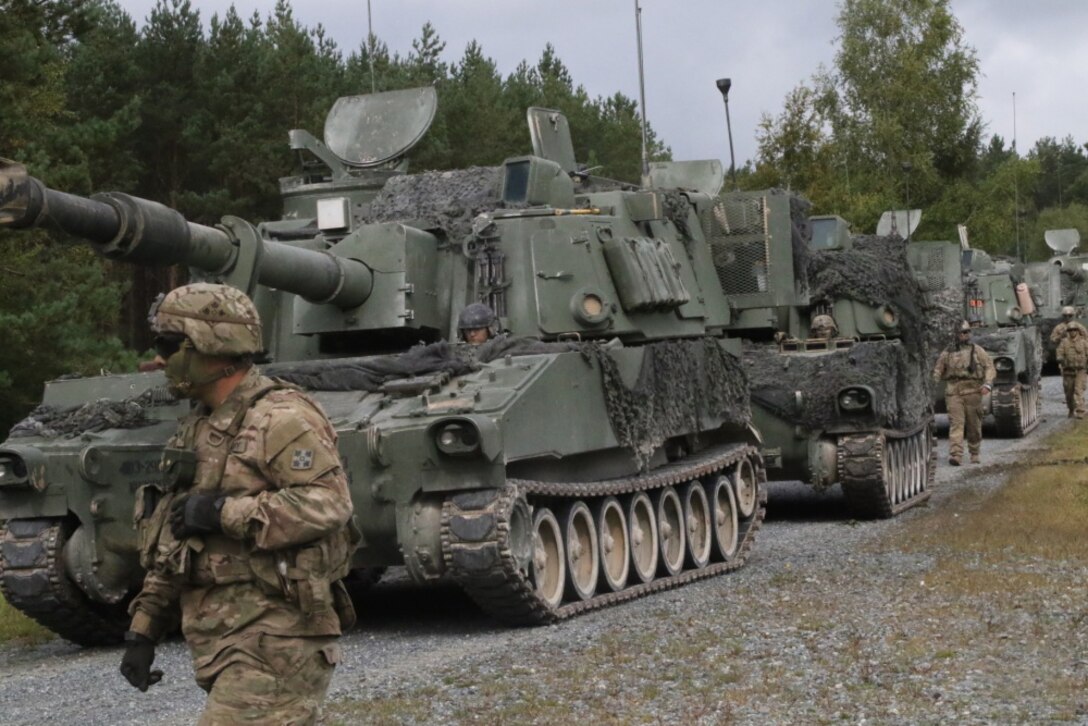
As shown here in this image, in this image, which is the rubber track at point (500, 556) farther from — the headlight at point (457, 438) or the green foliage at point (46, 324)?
the green foliage at point (46, 324)

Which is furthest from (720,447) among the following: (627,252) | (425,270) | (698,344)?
(425,270)

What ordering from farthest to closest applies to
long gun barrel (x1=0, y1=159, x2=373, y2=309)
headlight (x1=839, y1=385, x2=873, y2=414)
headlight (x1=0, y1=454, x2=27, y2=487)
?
1. headlight (x1=839, y1=385, x2=873, y2=414)
2. headlight (x1=0, y1=454, x2=27, y2=487)
3. long gun barrel (x1=0, y1=159, x2=373, y2=309)

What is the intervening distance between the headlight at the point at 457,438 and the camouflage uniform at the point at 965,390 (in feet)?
41.4

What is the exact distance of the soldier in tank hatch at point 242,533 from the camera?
16.5ft

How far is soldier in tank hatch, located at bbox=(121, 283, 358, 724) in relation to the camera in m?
5.02

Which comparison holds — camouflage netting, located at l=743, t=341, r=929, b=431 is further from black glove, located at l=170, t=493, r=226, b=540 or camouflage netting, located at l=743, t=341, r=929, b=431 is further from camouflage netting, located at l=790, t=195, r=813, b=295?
black glove, located at l=170, t=493, r=226, b=540

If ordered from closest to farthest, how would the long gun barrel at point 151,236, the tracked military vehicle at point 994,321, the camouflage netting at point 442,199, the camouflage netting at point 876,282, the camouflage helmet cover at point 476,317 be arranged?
the long gun barrel at point 151,236 < the camouflage helmet cover at point 476,317 < the camouflage netting at point 442,199 < the camouflage netting at point 876,282 < the tracked military vehicle at point 994,321

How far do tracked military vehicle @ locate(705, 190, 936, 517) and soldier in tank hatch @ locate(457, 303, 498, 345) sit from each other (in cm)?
424

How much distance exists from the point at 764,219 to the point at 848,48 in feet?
85.1

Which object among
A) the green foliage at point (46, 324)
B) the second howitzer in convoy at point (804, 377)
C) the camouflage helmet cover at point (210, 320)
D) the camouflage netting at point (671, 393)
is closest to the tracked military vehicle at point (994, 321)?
the second howitzer in convoy at point (804, 377)

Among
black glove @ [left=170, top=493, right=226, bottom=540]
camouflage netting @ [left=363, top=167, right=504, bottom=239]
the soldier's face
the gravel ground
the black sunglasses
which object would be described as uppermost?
camouflage netting @ [left=363, top=167, right=504, bottom=239]

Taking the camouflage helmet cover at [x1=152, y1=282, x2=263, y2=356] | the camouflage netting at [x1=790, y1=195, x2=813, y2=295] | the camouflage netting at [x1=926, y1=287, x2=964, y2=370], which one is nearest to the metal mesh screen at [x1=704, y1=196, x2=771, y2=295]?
the camouflage netting at [x1=790, y1=195, x2=813, y2=295]

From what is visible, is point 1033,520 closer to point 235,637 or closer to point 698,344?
point 698,344

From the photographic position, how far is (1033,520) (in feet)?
46.5
